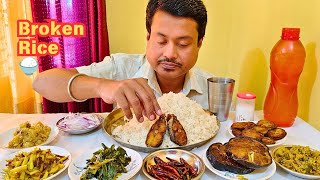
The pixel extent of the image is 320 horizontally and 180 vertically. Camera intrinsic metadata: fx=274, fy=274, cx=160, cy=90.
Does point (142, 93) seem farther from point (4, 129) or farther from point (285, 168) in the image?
point (4, 129)

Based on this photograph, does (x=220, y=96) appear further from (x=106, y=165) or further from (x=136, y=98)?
(x=106, y=165)

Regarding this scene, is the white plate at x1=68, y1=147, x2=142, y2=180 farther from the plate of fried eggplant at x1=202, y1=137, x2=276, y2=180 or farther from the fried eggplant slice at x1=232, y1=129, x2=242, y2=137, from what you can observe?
the fried eggplant slice at x1=232, y1=129, x2=242, y2=137

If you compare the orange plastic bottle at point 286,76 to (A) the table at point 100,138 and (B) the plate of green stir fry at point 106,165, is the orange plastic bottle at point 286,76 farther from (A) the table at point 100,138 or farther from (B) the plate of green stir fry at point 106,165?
(B) the plate of green stir fry at point 106,165

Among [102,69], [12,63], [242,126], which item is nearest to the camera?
[242,126]

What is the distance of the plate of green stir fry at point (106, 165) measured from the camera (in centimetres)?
83

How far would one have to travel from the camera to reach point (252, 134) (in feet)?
3.47

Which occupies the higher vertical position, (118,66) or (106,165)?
(118,66)

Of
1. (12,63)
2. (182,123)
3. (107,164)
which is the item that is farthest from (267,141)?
(12,63)

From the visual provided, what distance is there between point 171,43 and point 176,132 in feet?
1.67

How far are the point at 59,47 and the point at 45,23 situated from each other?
0.74ft

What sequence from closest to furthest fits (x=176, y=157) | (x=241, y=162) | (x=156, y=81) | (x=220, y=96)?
(x=241, y=162) < (x=176, y=157) < (x=220, y=96) < (x=156, y=81)

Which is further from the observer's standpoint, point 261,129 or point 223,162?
point 261,129

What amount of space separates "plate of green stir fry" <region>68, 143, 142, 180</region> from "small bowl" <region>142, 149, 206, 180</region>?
0.03 meters

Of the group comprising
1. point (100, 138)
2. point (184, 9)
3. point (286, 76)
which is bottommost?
point (100, 138)
